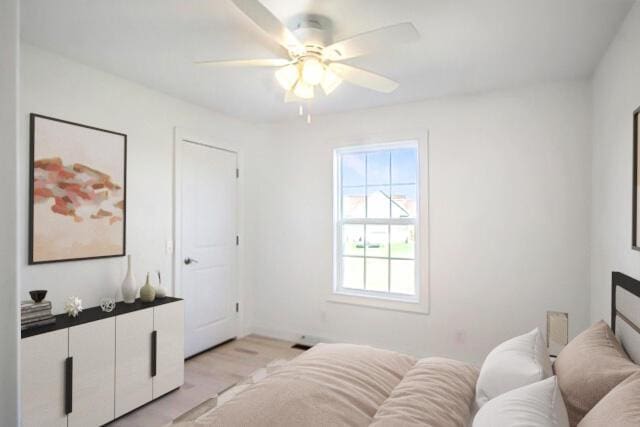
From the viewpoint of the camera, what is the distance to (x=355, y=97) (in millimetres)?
3412

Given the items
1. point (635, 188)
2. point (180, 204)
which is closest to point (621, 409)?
point (635, 188)

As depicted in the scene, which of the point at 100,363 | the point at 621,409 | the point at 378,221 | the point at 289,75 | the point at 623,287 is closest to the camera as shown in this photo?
the point at 621,409

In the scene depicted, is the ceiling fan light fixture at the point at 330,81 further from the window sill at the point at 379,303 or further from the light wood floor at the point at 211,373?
the light wood floor at the point at 211,373

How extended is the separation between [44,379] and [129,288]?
812 mm

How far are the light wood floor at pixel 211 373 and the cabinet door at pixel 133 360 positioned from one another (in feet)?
0.36

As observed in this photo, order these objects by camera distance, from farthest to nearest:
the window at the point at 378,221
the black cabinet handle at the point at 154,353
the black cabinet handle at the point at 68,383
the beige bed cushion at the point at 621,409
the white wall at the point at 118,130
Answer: the window at the point at 378,221, the black cabinet handle at the point at 154,353, the white wall at the point at 118,130, the black cabinet handle at the point at 68,383, the beige bed cushion at the point at 621,409

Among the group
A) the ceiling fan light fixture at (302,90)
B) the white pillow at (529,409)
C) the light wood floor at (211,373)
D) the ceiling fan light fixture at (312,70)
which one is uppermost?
the ceiling fan light fixture at (312,70)

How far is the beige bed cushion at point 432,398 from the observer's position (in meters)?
1.35

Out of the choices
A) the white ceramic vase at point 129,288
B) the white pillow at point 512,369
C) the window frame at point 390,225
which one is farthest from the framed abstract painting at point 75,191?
the white pillow at point 512,369

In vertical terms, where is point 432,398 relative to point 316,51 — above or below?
below

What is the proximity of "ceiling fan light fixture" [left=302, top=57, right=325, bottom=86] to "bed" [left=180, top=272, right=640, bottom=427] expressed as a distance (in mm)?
1519

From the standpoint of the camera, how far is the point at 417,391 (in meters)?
1.55

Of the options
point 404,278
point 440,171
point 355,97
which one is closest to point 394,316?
point 404,278

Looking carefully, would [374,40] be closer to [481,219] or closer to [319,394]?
[319,394]
